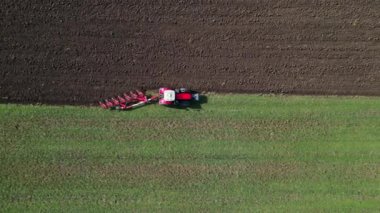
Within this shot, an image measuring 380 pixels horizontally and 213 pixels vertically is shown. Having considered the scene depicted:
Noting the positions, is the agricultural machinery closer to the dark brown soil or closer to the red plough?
the red plough

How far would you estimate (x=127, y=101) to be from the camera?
17.5 metres

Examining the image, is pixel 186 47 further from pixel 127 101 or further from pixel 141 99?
pixel 127 101

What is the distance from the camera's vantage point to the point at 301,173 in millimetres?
18359

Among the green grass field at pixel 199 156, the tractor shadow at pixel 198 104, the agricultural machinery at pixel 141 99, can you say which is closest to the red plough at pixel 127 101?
the agricultural machinery at pixel 141 99

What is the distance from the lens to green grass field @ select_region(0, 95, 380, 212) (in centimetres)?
1708

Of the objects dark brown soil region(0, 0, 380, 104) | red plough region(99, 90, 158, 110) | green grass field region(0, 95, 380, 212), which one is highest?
dark brown soil region(0, 0, 380, 104)

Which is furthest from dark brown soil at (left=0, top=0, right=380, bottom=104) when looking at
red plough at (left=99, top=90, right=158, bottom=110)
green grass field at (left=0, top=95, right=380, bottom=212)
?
green grass field at (left=0, top=95, right=380, bottom=212)

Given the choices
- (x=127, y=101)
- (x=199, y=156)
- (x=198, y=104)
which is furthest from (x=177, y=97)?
(x=199, y=156)

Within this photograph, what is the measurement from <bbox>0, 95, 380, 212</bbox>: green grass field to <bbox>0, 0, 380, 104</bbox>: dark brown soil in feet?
2.36

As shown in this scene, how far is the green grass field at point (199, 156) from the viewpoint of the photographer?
672 inches

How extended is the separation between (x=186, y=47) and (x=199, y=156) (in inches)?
173

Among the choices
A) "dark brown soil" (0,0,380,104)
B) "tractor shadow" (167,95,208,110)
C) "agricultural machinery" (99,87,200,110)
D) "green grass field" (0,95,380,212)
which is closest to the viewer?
"green grass field" (0,95,380,212)

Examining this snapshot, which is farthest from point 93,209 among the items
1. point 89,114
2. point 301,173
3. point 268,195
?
point 301,173

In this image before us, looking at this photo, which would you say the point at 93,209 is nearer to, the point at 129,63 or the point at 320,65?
the point at 129,63
